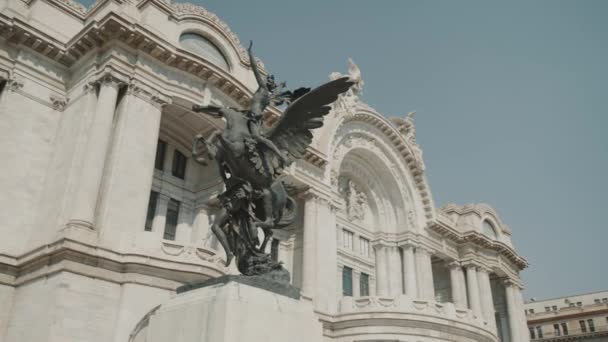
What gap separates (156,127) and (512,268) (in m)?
36.2

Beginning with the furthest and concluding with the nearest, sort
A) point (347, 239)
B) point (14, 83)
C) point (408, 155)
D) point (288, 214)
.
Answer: point (408, 155) < point (347, 239) < point (14, 83) < point (288, 214)

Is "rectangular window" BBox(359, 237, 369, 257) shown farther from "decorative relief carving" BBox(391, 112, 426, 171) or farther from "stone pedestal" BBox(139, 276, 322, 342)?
"stone pedestal" BBox(139, 276, 322, 342)

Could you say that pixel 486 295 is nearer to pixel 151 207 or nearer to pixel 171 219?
pixel 171 219

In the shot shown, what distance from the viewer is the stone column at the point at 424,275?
1363 inches

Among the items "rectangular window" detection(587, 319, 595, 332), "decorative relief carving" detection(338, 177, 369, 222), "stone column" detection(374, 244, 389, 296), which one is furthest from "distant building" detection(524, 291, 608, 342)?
"decorative relief carving" detection(338, 177, 369, 222)

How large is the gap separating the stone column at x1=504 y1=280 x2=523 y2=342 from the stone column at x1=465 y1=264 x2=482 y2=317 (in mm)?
5609

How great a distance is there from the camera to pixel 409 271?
35281 millimetres

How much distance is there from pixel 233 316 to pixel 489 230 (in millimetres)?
43146

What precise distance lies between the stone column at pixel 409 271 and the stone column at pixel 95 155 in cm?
2226

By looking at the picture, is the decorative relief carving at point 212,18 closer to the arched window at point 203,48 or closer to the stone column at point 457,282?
the arched window at point 203,48

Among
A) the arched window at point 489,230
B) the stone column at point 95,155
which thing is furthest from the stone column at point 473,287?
the stone column at point 95,155

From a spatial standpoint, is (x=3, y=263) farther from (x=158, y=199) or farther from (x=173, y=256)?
(x=158, y=199)

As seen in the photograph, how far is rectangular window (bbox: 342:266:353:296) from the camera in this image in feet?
110

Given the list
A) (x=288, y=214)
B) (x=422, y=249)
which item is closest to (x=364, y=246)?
(x=422, y=249)
